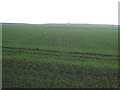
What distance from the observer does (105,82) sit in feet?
26.9

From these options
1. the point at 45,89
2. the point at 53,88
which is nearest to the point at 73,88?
the point at 53,88

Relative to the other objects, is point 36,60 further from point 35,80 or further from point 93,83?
point 93,83

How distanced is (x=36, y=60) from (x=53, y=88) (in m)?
4.32

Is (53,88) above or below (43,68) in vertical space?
below

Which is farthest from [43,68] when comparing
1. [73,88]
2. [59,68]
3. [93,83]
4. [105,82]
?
[105,82]

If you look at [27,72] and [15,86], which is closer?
[15,86]

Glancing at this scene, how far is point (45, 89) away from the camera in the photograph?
7.35m

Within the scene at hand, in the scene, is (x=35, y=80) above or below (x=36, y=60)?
below

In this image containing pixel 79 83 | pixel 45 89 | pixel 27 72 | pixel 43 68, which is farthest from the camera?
pixel 43 68

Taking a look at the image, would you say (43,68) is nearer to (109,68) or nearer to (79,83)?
(79,83)

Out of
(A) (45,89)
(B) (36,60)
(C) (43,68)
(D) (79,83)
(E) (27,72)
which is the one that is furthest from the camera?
(B) (36,60)

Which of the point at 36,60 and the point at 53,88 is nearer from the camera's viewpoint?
the point at 53,88

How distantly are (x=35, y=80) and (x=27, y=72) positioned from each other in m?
1.22

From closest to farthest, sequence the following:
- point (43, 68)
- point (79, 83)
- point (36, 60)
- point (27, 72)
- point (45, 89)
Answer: point (45, 89), point (79, 83), point (27, 72), point (43, 68), point (36, 60)
